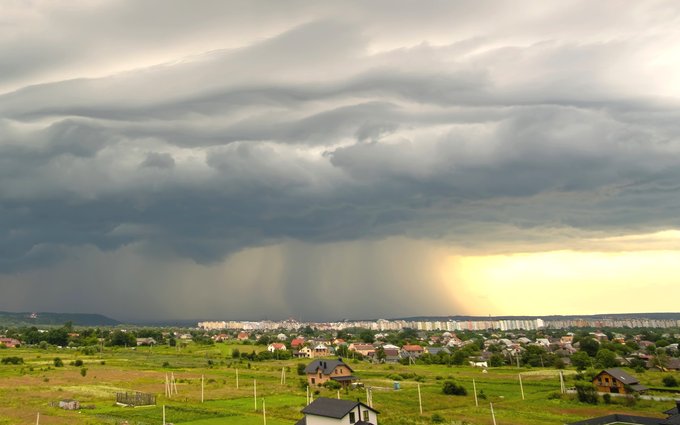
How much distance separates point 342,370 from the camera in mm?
81688

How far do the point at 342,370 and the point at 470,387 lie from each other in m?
20.5

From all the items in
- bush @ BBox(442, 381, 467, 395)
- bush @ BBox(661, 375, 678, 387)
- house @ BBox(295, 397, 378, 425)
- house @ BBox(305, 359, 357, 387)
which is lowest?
bush @ BBox(661, 375, 678, 387)

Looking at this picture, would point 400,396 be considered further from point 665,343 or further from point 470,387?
point 665,343

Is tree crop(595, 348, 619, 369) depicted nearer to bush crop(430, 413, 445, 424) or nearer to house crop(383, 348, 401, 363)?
house crop(383, 348, 401, 363)

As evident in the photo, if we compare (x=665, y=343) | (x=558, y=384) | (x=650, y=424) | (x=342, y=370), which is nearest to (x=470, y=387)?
(x=558, y=384)

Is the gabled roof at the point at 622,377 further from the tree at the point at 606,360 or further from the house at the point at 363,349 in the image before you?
the house at the point at 363,349

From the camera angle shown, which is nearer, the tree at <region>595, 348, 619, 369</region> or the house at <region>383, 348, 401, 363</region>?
the tree at <region>595, 348, 619, 369</region>

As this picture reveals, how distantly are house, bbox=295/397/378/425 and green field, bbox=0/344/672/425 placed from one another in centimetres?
640

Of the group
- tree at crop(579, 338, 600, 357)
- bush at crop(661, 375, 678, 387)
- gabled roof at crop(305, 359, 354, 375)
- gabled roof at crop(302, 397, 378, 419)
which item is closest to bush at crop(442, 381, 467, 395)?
gabled roof at crop(305, 359, 354, 375)

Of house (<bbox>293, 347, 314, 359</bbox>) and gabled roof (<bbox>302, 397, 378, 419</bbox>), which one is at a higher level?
gabled roof (<bbox>302, 397, 378, 419</bbox>)

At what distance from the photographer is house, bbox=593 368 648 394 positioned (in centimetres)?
6662

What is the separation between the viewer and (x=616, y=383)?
68625 mm

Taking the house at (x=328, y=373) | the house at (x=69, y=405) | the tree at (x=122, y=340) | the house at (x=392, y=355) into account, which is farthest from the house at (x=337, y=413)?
the tree at (x=122, y=340)

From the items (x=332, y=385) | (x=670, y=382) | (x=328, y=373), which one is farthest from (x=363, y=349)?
(x=670, y=382)
